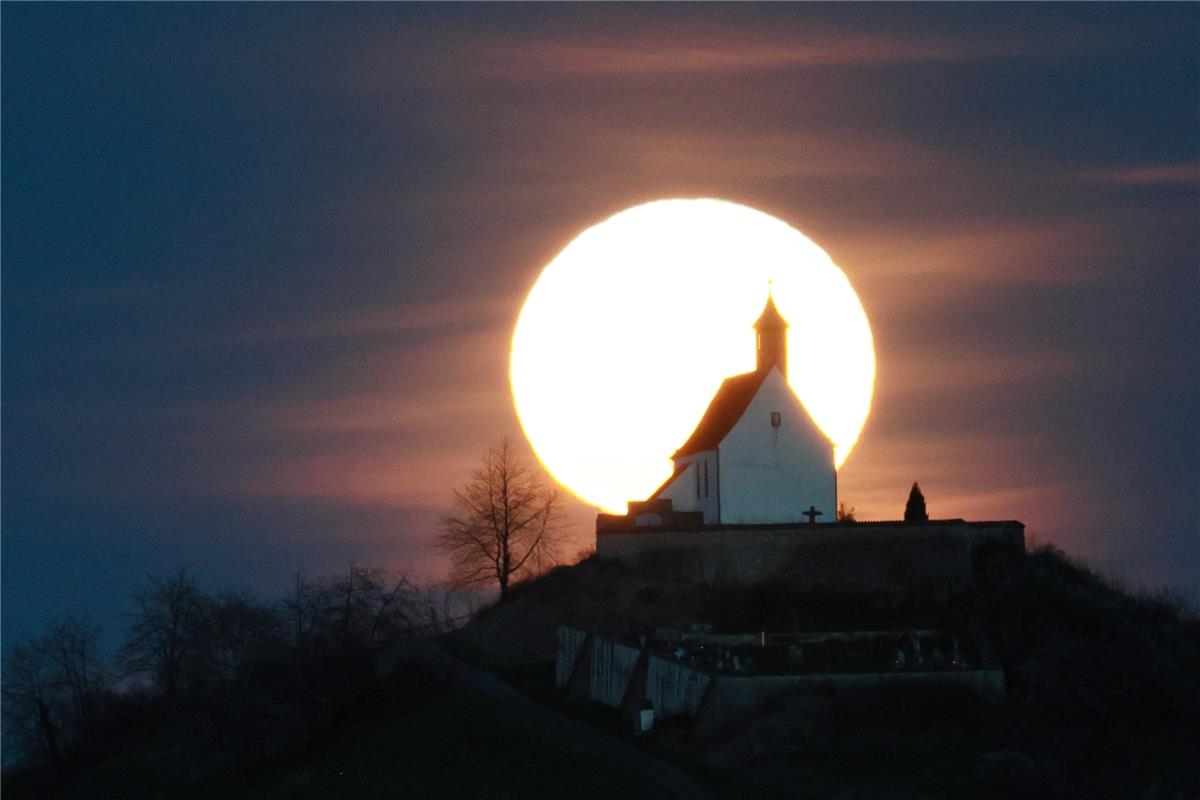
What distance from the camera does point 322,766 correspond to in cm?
6100

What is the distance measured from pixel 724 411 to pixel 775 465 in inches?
158

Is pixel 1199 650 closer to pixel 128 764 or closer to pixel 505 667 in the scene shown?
pixel 505 667

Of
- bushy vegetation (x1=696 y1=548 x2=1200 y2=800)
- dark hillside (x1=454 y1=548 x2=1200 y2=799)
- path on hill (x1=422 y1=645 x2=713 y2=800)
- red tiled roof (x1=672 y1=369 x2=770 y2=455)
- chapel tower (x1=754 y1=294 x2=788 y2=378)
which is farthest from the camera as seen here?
chapel tower (x1=754 y1=294 x2=788 y2=378)

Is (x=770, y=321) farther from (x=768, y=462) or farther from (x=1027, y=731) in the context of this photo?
(x=1027, y=731)

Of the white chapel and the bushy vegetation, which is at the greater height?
the white chapel

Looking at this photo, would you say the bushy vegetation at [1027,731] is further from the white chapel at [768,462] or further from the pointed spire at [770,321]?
the pointed spire at [770,321]

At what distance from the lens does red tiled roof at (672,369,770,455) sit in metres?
73.3

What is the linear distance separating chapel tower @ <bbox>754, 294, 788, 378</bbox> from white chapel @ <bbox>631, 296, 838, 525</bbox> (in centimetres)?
308

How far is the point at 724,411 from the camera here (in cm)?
7544

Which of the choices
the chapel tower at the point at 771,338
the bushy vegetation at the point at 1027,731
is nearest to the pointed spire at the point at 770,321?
the chapel tower at the point at 771,338

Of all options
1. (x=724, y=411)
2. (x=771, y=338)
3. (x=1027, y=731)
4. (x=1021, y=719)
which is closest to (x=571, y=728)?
(x=1021, y=719)

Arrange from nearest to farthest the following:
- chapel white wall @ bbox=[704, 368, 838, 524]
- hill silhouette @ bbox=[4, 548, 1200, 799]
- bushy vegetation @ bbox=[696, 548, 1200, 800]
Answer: bushy vegetation @ bbox=[696, 548, 1200, 800] < hill silhouette @ bbox=[4, 548, 1200, 799] < chapel white wall @ bbox=[704, 368, 838, 524]

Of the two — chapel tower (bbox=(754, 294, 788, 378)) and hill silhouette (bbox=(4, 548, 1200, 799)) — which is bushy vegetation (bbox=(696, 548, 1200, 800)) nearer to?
hill silhouette (bbox=(4, 548, 1200, 799))

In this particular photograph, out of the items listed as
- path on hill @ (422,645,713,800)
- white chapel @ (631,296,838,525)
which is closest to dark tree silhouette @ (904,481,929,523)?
white chapel @ (631,296,838,525)
